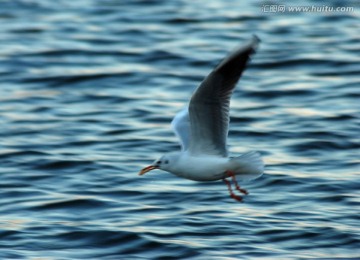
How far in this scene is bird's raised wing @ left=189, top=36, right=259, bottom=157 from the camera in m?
7.26

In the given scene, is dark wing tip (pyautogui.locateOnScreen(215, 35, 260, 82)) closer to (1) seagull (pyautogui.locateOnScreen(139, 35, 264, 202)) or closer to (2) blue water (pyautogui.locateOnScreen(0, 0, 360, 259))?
(1) seagull (pyautogui.locateOnScreen(139, 35, 264, 202))

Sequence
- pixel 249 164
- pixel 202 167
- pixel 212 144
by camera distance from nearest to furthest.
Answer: pixel 249 164
pixel 202 167
pixel 212 144

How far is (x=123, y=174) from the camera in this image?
424 inches

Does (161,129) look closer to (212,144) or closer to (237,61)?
(212,144)

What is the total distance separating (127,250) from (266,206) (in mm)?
1703

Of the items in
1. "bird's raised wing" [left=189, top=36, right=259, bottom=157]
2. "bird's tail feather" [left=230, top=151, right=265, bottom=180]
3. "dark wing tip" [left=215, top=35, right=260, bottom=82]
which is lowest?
"bird's tail feather" [left=230, top=151, right=265, bottom=180]

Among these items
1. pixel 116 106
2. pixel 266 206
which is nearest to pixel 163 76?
pixel 116 106

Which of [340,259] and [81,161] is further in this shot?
[81,161]

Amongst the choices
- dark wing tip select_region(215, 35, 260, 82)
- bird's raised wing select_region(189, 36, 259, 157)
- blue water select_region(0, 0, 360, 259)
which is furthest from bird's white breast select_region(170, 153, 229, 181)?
blue water select_region(0, 0, 360, 259)

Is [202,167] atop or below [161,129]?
below

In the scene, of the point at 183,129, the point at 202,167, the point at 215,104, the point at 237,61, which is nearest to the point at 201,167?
the point at 202,167

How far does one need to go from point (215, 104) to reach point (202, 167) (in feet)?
1.90

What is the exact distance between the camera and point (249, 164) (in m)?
7.81

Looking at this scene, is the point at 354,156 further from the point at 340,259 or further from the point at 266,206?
the point at 340,259
